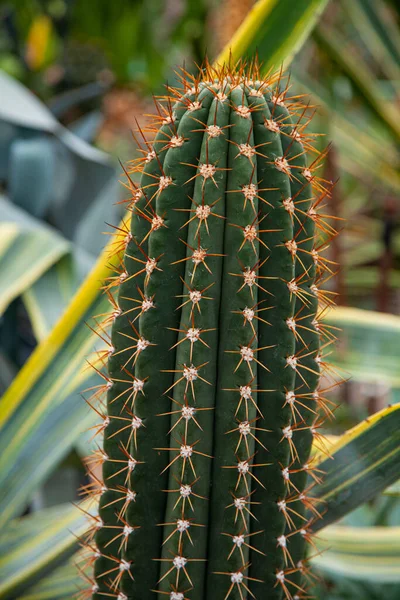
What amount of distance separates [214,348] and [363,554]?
44 centimetres

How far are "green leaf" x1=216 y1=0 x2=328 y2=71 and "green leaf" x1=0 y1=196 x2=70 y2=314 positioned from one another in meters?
0.39

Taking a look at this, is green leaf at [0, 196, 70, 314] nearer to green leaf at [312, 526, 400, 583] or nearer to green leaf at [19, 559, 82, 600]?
green leaf at [19, 559, 82, 600]

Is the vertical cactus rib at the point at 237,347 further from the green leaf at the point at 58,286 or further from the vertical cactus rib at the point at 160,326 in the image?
the green leaf at the point at 58,286

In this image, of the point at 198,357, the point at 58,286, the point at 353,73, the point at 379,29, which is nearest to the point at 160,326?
the point at 198,357

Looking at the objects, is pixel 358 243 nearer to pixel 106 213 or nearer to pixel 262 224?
pixel 106 213

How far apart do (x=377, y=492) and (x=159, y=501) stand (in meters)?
0.23

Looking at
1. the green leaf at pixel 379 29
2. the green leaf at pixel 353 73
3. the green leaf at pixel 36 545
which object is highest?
the green leaf at pixel 379 29

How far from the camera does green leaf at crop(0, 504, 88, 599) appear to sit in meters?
0.78

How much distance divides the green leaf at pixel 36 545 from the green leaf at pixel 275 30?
0.57 meters

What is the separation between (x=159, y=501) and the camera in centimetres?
57

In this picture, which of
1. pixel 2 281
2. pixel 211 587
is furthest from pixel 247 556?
pixel 2 281

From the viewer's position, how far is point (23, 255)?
3.19ft

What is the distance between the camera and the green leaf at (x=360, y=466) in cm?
65

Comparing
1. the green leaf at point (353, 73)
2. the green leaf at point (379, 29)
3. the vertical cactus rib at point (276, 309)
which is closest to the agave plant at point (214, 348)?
the vertical cactus rib at point (276, 309)
